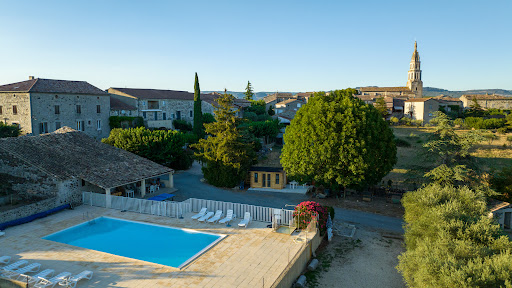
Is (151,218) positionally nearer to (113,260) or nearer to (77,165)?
(113,260)

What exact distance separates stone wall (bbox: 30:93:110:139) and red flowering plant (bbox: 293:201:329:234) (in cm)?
3777

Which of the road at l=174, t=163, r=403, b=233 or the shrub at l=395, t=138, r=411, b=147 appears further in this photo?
the shrub at l=395, t=138, r=411, b=147

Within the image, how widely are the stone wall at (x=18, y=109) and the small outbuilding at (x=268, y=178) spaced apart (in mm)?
29727

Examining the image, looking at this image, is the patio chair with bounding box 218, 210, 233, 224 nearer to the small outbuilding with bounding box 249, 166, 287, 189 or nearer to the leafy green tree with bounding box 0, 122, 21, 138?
the small outbuilding with bounding box 249, 166, 287, 189

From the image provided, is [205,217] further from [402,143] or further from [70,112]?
[402,143]

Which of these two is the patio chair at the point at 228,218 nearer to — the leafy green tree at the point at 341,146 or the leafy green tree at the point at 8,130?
the leafy green tree at the point at 341,146

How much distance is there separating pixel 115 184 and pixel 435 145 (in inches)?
913

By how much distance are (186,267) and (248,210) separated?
714cm

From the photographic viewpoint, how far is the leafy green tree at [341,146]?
83.6 ft

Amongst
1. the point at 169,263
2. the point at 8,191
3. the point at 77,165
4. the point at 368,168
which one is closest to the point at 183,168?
the point at 77,165

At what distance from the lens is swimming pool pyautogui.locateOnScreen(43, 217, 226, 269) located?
53.4 ft

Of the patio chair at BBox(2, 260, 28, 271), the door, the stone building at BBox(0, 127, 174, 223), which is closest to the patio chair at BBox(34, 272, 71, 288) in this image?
the patio chair at BBox(2, 260, 28, 271)

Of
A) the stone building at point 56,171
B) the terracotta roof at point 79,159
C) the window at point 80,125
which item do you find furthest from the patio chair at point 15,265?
the window at point 80,125

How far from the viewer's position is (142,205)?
22266mm
